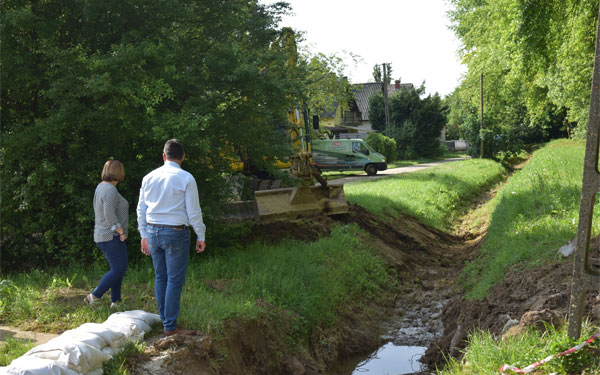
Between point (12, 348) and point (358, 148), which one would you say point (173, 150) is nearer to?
point (12, 348)

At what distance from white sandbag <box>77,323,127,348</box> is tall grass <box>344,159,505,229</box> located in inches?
389

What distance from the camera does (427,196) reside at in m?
18.4

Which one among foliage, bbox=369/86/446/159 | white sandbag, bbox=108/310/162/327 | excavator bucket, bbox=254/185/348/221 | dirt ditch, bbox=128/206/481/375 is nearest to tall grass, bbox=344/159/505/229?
dirt ditch, bbox=128/206/481/375

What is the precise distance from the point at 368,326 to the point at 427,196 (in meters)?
10.5

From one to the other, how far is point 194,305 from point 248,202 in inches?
198

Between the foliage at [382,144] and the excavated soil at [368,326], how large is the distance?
102ft

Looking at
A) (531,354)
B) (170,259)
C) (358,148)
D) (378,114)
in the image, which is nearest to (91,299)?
(170,259)

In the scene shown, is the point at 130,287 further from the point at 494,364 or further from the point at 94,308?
the point at 494,364

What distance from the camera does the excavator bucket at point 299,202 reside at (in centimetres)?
1161

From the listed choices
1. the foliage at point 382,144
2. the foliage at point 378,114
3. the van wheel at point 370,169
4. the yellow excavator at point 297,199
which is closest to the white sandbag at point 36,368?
the yellow excavator at point 297,199

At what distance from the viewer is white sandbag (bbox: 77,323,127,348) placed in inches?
203

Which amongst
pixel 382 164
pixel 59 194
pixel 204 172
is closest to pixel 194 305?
pixel 204 172

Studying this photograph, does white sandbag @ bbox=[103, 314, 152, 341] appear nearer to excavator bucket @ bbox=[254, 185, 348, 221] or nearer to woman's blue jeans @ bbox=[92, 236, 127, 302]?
woman's blue jeans @ bbox=[92, 236, 127, 302]

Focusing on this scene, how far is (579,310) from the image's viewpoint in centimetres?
457
